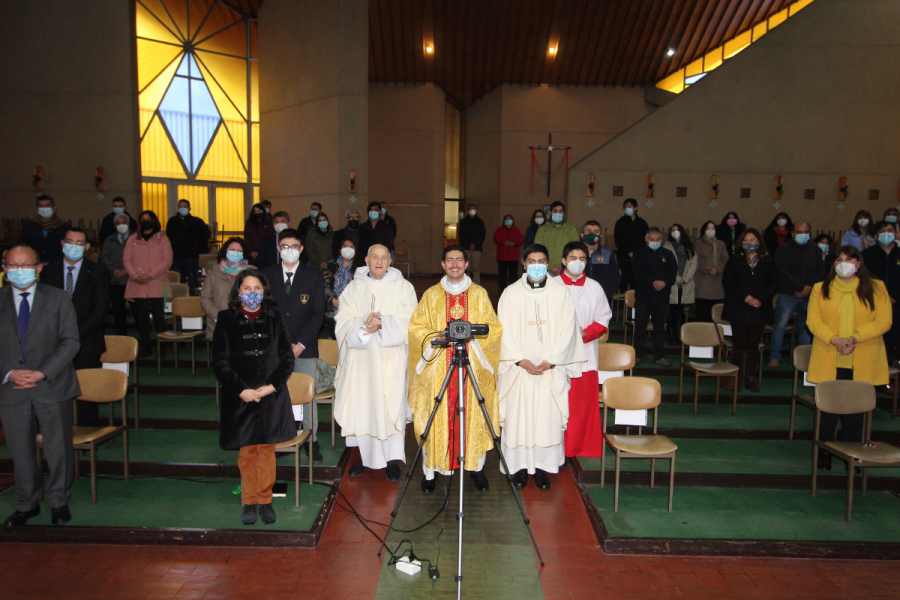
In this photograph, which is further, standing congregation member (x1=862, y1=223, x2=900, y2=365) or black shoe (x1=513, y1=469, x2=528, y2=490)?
standing congregation member (x1=862, y1=223, x2=900, y2=365)

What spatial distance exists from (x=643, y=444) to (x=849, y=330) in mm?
1956

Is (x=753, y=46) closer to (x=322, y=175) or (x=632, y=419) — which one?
(x=322, y=175)

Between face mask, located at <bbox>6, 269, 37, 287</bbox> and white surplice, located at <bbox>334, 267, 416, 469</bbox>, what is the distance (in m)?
1.95

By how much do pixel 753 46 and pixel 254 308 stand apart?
11.5 m

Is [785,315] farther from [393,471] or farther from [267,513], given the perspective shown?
[267,513]

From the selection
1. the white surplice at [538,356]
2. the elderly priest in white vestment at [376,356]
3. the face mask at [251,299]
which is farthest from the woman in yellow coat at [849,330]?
the face mask at [251,299]

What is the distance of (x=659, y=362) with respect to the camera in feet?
22.9

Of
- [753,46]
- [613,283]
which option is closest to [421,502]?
[613,283]

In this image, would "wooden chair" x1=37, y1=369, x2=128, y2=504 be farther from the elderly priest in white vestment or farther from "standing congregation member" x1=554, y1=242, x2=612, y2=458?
"standing congregation member" x1=554, y1=242, x2=612, y2=458

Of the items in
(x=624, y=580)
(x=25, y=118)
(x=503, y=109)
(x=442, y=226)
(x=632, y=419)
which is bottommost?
(x=624, y=580)

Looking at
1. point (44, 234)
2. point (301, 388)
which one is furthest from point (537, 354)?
point (44, 234)

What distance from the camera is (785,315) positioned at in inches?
276

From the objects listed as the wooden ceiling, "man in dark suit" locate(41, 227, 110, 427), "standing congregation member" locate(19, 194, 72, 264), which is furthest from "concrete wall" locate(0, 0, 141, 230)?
"man in dark suit" locate(41, 227, 110, 427)

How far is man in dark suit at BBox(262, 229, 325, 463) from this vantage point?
189 inches
